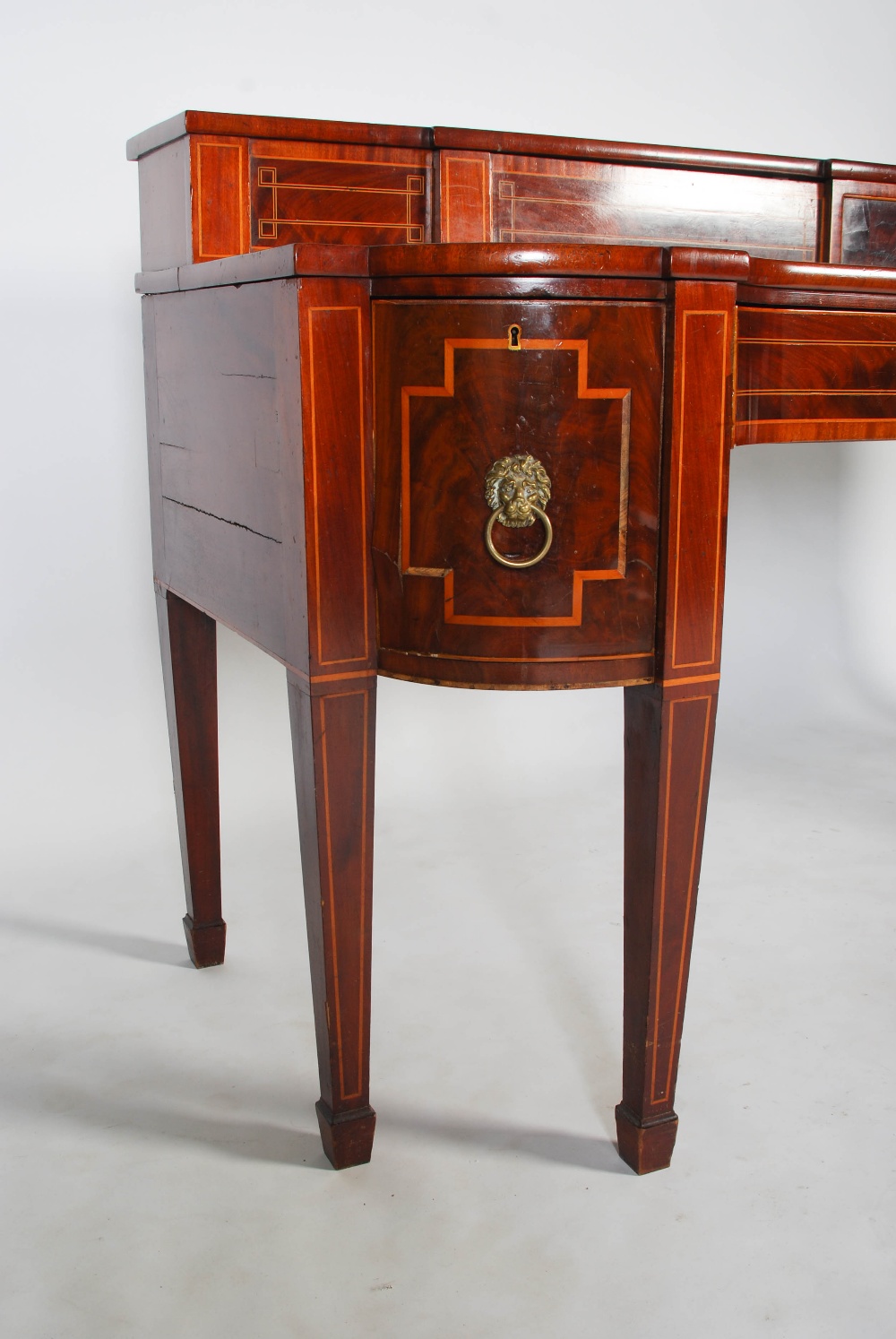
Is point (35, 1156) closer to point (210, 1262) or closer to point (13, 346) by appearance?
point (210, 1262)

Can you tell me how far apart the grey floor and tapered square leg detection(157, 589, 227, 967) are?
8 centimetres

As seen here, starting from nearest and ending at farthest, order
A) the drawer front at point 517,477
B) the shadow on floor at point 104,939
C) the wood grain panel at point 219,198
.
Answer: the drawer front at point 517,477
the wood grain panel at point 219,198
the shadow on floor at point 104,939

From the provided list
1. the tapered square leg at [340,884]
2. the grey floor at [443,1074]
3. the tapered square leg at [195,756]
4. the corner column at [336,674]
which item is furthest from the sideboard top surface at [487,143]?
the grey floor at [443,1074]

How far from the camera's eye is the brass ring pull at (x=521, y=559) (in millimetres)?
1414

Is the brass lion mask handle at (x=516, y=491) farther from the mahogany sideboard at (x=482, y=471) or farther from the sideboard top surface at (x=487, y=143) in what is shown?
the sideboard top surface at (x=487, y=143)

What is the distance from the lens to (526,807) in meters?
2.89

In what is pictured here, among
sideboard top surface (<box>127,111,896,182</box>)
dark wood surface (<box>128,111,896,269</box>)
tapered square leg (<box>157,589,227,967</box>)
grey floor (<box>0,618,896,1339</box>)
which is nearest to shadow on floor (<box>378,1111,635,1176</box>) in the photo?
grey floor (<box>0,618,896,1339</box>)

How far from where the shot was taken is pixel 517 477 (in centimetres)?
140

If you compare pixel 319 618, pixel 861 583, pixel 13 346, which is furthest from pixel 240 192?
pixel 861 583

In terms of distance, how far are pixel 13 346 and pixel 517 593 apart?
1.52 m

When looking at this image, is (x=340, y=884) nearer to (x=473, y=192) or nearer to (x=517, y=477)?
(x=517, y=477)

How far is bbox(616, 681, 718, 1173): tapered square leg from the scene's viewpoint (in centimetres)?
154

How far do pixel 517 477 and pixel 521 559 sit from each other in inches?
3.5

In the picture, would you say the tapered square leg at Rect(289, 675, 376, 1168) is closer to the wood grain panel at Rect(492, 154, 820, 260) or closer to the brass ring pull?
the brass ring pull
